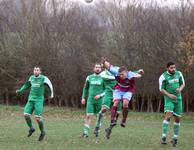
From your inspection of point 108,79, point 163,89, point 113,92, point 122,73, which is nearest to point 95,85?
point 108,79

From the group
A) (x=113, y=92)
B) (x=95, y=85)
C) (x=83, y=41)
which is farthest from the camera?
(x=83, y=41)

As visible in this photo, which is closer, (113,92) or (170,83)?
(170,83)

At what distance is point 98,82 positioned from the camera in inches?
718

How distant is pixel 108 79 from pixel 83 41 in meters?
25.4

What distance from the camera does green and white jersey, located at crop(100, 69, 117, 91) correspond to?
18.3 metres

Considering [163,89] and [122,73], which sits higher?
[122,73]

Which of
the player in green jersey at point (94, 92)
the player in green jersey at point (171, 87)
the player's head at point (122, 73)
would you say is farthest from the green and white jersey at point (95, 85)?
the player in green jersey at point (171, 87)

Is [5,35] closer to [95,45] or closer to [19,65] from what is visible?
[19,65]

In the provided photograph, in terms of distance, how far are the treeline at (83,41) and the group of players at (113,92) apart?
67.5 ft

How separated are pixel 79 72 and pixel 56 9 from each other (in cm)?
633

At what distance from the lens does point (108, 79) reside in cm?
1856

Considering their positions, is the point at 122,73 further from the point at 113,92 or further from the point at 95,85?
the point at 95,85

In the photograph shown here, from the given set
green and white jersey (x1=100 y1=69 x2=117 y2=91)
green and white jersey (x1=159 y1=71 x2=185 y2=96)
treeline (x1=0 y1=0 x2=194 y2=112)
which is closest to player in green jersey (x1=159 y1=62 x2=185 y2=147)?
green and white jersey (x1=159 y1=71 x2=185 y2=96)

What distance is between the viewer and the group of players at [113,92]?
15.8m
